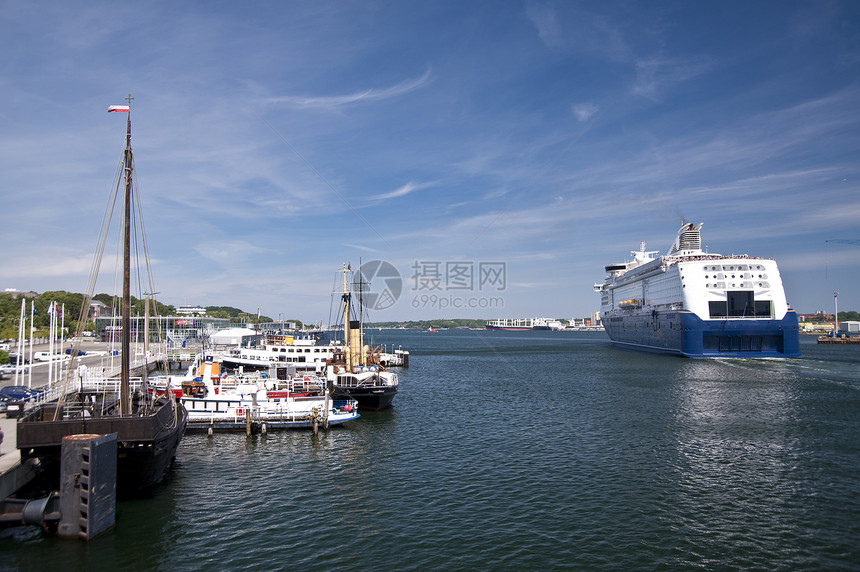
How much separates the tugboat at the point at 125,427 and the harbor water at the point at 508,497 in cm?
141

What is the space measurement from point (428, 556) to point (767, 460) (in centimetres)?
2061

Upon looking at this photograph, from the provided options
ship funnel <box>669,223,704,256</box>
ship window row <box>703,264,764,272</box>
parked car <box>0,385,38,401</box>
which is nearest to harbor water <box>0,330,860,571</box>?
A: parked car <box>0,385,38,401</box>

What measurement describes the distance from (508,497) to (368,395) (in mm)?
21574

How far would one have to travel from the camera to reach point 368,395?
135 feet

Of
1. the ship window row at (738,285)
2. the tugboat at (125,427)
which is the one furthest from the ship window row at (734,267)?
the tugboat at (125,427)

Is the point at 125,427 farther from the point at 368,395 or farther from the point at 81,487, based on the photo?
the point at 368,395

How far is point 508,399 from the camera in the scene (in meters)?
47.4

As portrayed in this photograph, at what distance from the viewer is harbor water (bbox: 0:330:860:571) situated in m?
16.1

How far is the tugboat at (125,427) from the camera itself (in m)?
18.0

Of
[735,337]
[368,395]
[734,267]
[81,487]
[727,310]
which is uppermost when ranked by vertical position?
[734,267]

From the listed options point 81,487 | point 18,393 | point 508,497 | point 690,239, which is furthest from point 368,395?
point 690,239

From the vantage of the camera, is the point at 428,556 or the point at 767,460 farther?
the point at 767,460

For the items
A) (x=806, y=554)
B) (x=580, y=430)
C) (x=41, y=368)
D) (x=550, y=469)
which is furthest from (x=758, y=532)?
(x=41, y=368)

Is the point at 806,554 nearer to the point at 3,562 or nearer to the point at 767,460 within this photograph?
the point at 767,460
